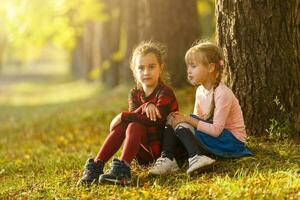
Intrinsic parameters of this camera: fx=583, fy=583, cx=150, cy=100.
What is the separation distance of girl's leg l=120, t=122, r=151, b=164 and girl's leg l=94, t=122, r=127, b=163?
126 millimetres

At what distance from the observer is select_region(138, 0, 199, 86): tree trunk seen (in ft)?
39.8

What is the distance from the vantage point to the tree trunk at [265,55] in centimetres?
633

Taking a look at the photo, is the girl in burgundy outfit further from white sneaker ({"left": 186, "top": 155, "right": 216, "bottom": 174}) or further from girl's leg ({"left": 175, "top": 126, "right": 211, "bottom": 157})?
white sneaker ({"left": 186, "top": 155, "right": 216, "bottom": 174})

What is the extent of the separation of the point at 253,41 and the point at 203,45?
0.76 m

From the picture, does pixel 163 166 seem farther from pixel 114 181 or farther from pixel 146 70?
pixel 146 70

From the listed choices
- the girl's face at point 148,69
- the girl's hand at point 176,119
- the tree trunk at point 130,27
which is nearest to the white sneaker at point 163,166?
the girl's hand at point 176,119

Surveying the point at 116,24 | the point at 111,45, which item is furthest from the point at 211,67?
the point at 111,45

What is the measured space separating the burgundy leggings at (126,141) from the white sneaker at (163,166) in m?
0.23

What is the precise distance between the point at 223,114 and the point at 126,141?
1.00 m

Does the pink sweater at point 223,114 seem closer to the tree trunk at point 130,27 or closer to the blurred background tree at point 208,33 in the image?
the blurred background tree at point 208,33

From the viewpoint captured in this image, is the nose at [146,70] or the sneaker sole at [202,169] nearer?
the sneaker sole at [202,169]

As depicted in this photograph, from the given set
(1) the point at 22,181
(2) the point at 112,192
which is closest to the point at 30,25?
(1) the point at 22,181


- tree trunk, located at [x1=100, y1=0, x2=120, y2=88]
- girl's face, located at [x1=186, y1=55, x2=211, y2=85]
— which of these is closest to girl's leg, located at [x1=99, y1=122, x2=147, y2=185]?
girl's face, located at [x1=186, y1=55, x2=211, y2=85]

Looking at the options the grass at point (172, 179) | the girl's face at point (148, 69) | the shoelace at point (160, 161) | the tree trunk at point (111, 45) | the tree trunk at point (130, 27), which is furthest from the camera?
the tree trunk at point (111, 45)
